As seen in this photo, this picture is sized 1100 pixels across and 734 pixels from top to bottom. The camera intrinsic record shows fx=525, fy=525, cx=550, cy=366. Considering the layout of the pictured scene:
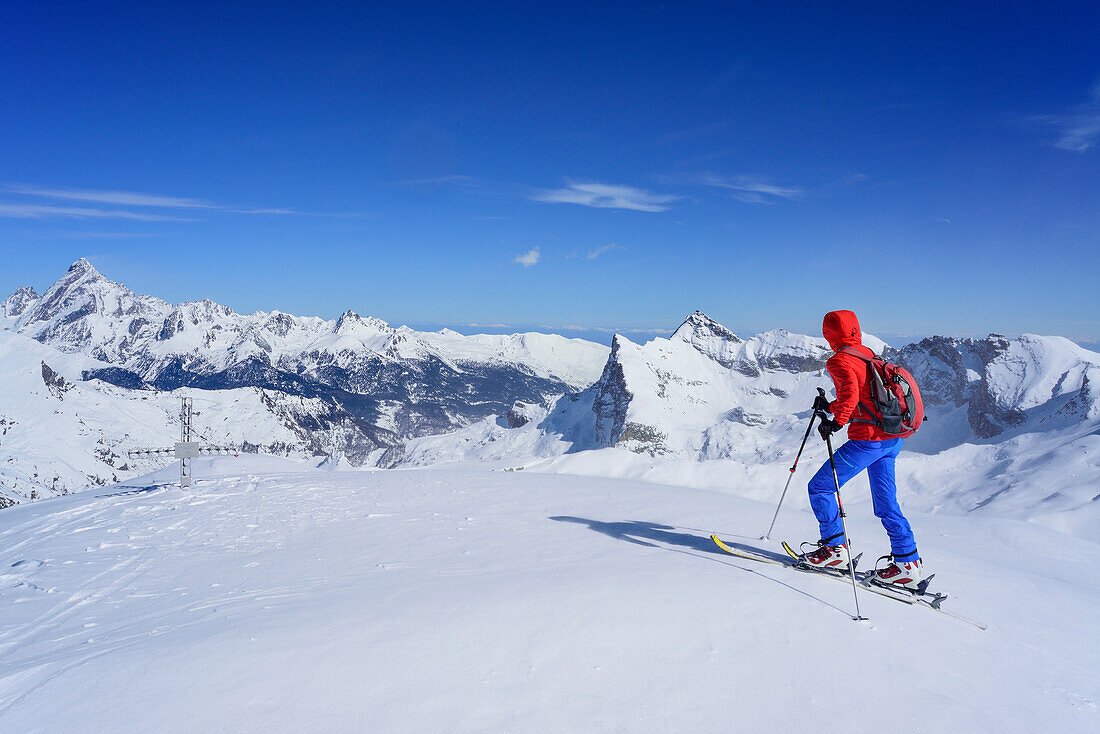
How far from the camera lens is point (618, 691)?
164 inches

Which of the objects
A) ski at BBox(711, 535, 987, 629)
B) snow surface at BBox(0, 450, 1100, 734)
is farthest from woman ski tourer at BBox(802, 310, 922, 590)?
snow surface at BBox(0, 450, 1100, 734)

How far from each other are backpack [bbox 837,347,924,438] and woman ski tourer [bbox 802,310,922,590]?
3 centimetres


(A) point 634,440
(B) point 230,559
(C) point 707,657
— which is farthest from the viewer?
(A) point 634,440

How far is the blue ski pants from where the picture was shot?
275 inches

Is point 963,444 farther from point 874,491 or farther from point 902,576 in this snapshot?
A: point 902,576

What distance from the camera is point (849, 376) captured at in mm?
6738

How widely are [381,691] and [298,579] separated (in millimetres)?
4200

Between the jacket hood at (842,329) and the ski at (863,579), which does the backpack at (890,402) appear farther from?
the ski at (863,579)

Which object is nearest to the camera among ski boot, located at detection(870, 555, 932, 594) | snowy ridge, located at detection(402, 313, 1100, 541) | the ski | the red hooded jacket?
the ski

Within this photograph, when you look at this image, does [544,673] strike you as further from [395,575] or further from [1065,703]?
[1065,703]

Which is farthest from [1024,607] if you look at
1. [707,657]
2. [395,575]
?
[395,575]

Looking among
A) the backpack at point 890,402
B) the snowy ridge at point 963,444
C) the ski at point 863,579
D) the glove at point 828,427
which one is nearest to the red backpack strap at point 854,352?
the backpack at point 890,402

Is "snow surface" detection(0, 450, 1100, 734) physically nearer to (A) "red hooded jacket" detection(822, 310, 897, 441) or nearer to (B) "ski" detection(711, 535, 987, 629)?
(B) "ski" detection(711, 535, 987, 629)

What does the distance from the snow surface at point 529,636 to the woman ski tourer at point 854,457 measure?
706 mm
